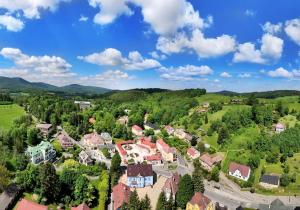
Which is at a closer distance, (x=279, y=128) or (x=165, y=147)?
(x=165, y=147)

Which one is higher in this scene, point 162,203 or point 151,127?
point 151,127

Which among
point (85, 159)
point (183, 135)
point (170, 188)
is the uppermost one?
point (183, 135)

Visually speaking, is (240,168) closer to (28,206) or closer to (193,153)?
(193,153)

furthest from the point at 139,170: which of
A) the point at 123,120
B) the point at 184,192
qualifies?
the point at 123,120

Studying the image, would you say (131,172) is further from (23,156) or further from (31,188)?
(23,156)

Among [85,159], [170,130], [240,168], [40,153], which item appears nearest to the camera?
[240,168]

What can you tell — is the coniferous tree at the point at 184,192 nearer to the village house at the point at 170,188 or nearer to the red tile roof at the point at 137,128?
the village house at the point at 170,188

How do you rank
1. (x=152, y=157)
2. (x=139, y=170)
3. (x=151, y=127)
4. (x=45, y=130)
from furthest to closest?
(x=151, y=127) < (x=45, y=130) < (x=152, y=157) < (x=139, y=170)
